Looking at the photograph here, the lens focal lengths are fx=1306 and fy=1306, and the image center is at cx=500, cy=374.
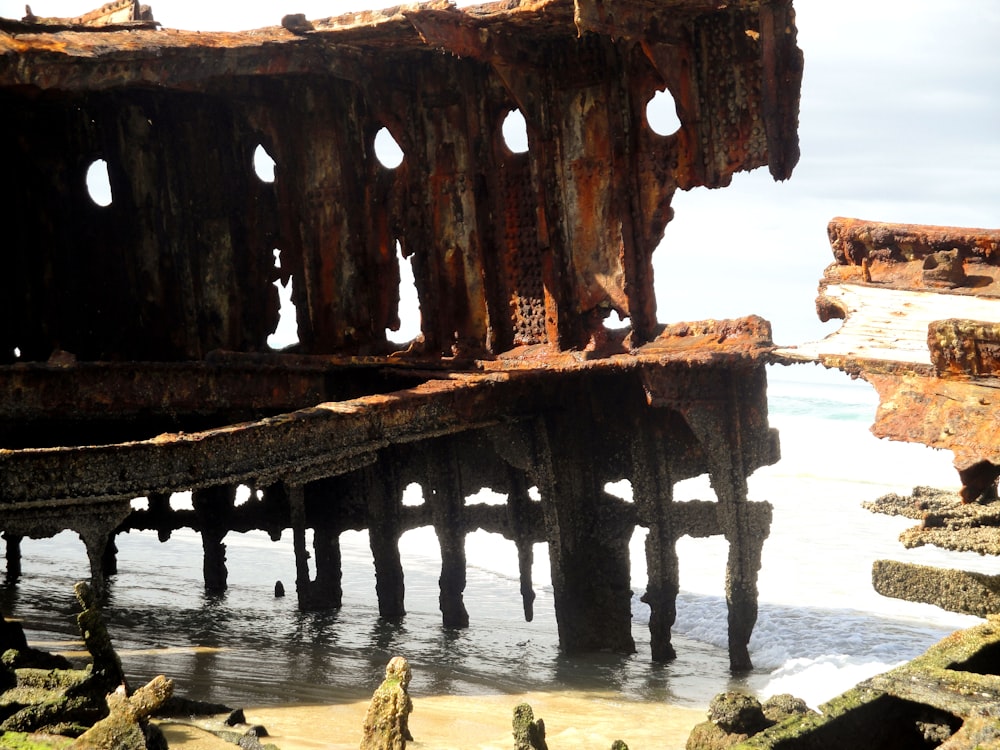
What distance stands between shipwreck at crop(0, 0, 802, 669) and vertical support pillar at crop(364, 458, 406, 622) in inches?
1.1

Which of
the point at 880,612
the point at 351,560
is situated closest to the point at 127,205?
the point at 351,560

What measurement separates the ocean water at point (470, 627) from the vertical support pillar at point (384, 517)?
0.44 metres

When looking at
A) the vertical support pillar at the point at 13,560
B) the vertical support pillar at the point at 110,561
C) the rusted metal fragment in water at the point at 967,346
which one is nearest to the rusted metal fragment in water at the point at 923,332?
the rusted metal fragment in water at the point at 967,346

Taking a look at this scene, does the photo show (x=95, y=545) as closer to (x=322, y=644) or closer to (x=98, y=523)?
(x=98, y=523)

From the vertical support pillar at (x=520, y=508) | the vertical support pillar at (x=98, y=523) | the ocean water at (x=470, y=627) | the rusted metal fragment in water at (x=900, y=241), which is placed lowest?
the ocean water at (x=470, y=627)

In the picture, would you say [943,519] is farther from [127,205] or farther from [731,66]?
[127,205]

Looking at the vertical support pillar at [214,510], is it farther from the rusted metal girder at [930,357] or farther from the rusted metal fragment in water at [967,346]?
the rusted metal fragment in water at [967,346]

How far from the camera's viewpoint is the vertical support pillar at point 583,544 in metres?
10.4

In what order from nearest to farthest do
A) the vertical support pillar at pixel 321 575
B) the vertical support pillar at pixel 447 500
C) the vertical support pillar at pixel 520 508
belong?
the vertical support pillar at pixel 520 508, the vertical support pillar at pixel 447 500, the vertical support pillar at pixel 321 575

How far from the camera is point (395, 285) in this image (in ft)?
36.7

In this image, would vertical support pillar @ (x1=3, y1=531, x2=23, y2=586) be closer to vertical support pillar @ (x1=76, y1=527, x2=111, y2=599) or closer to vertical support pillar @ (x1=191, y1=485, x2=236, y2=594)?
vertical support pillar @ (x1=191, y1=485, x2=236, y2=594)

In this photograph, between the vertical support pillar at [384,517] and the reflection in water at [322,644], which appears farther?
the vertical support pillar at [384,517]

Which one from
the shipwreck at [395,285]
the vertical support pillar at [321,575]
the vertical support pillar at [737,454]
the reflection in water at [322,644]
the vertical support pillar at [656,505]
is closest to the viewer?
the shipwreck at [395,285]

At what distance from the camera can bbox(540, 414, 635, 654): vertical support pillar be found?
10.4 m
